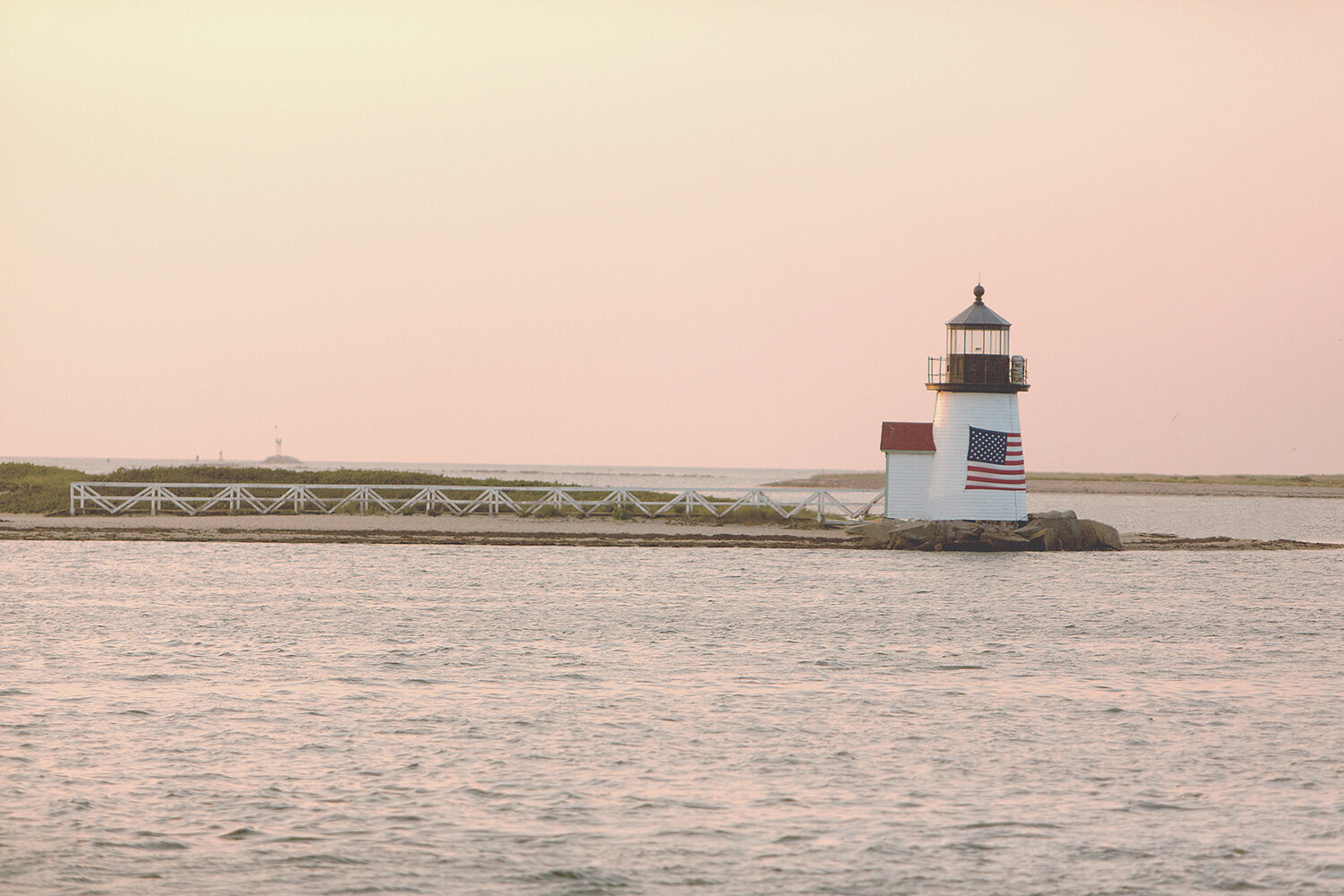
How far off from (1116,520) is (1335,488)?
2717 inches

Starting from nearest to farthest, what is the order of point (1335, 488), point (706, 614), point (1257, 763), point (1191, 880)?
point (1191, 880) < point (1257, 763) < point (706, 614) < point (1335, 488)

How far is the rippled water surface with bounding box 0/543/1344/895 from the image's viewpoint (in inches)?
356

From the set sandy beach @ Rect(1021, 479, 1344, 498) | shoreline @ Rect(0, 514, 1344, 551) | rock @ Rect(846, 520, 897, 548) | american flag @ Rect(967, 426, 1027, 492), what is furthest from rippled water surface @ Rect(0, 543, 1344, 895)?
sandy beach @ Rect(1021, 479, 1344, 498)

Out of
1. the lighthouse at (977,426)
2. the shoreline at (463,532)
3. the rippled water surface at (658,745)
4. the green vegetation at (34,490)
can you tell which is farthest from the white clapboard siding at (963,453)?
the green vegetation at (34,490)

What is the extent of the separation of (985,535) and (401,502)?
18578 mm

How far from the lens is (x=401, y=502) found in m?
43.0

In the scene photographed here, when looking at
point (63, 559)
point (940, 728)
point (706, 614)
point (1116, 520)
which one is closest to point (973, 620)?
point (706, 614)

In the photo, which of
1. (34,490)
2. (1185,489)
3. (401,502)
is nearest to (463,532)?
(401,502)

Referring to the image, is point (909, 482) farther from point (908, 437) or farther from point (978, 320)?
point (978, 320)

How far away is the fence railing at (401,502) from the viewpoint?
1633 inches

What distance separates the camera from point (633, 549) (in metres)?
37.5

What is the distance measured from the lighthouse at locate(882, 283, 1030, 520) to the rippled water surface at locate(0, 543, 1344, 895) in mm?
9436

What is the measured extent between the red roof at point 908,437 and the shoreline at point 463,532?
301 centimetres

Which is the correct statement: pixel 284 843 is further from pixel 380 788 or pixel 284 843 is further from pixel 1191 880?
pixel 1191 880
